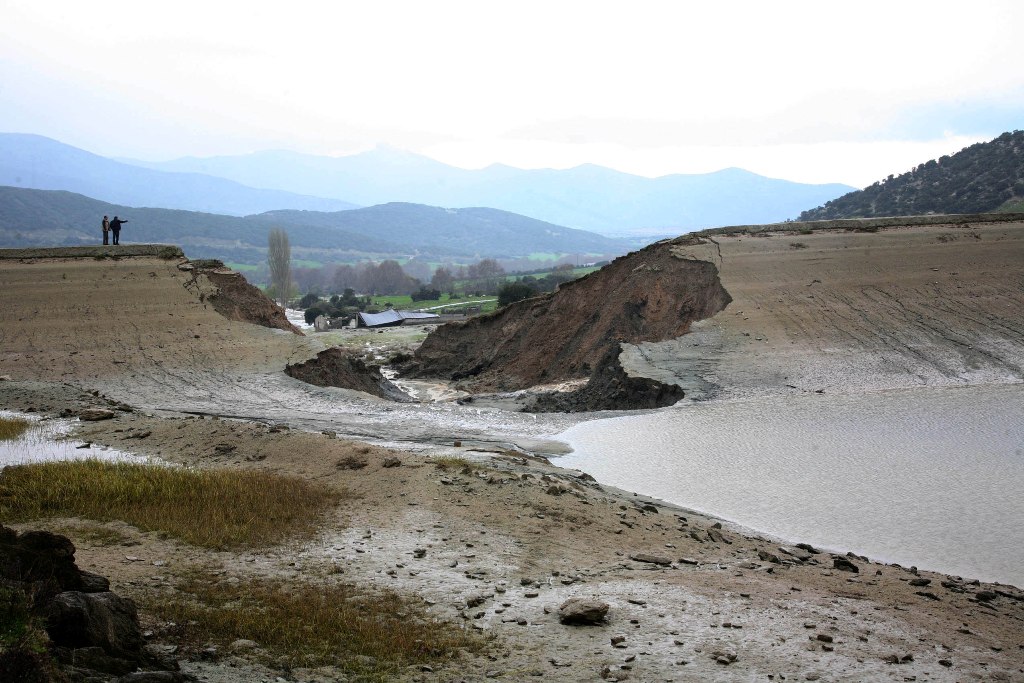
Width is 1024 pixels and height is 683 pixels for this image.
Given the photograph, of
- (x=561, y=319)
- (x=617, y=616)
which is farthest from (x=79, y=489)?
(x=561, y=319)

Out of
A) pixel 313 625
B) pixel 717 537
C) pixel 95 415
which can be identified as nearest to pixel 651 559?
pixel 717 537

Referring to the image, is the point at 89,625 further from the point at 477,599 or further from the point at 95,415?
the point at 95,415

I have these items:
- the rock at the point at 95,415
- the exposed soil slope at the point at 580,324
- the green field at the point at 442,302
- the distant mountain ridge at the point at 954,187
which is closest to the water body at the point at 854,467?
the exposed soil slope at the point at 580,324

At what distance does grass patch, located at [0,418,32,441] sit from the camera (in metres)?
15.6

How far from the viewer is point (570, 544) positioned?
9.38 meters

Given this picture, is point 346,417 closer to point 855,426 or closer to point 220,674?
point 855,426

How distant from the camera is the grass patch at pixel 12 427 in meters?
15.6

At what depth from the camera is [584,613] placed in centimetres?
712

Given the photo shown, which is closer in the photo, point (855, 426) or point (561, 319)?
point (855, 426)

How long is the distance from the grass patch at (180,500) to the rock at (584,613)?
331cm

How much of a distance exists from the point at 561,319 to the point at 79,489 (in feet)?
68.5

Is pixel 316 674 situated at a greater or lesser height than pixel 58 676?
lesser

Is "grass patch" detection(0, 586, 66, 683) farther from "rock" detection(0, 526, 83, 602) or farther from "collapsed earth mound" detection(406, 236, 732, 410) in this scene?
"collapsed earth mound" detection(406, 236, 732, 410)

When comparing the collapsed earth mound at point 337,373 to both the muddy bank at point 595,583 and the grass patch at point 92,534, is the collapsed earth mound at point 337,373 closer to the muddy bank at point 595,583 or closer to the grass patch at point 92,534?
the muddy bank at point 595,583
